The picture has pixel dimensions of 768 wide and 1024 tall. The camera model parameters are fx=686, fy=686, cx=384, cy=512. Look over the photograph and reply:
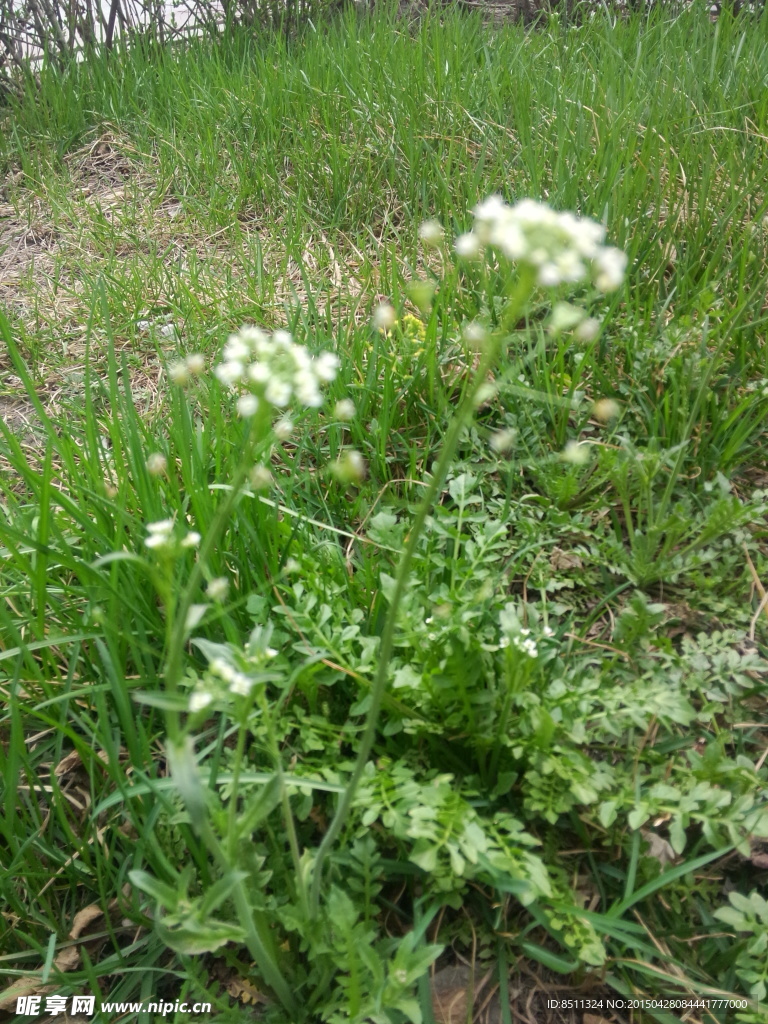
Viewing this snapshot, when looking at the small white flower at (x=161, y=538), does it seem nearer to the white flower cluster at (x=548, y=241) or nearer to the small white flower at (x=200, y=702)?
the small white flower at (x=200, y=702)

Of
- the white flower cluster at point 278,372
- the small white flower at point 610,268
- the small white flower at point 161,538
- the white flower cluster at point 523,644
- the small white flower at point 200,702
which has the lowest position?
the white flower cluster at point 523,644

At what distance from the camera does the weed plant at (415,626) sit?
875 mm

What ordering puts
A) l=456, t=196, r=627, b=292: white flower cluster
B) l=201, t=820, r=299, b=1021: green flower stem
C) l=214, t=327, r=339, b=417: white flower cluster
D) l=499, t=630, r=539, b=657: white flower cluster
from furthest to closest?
l=499, t=630, r=539, b=657: white flower cluster
l=201, t=820, r=299, b=1021: green flower stem
l=214, t=327, r=339, b=417: white flower cluster
l=456, t=196, r=627, b=292: white flower cluster

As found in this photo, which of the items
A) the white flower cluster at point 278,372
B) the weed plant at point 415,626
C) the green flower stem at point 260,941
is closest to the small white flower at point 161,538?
the weed plant at point 415,626

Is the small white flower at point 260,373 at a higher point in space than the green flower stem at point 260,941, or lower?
higher

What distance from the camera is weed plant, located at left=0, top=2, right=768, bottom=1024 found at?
88cm

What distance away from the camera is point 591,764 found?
38.8 inches

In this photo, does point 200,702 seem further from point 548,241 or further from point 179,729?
point 548,241

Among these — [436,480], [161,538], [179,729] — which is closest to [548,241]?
[436,480]

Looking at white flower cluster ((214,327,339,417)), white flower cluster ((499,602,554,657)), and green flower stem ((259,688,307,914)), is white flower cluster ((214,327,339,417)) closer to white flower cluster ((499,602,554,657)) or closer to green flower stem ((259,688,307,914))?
green flower stem ((259,688,307,914))

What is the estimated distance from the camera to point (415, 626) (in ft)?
3.64

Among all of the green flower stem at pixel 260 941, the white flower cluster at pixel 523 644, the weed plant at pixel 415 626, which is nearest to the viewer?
the green flower stem at pixel 260 941

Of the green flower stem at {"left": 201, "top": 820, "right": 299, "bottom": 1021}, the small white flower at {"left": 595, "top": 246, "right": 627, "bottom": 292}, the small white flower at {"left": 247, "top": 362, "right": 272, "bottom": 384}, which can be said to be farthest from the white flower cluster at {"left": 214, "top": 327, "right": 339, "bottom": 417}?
the green flower stem at {"left": 201, "top": 820, "right": 299, "bottom": 1021}

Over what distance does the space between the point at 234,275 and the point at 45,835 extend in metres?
1.91
